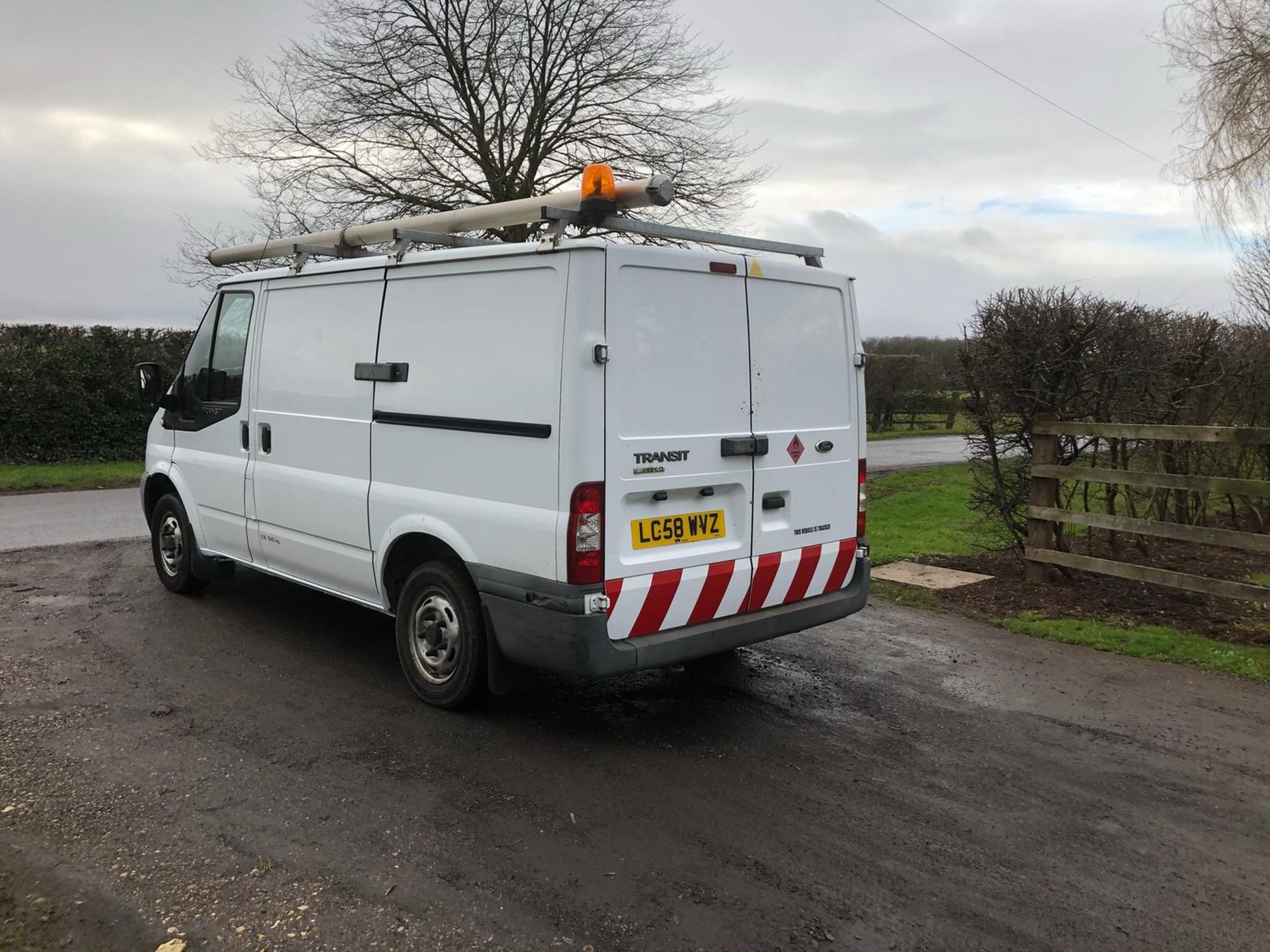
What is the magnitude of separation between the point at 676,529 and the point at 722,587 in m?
0.43

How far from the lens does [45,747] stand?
4.36 meters

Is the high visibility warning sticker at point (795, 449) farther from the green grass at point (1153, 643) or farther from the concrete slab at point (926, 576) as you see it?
the concrete slab at point (926, 576)

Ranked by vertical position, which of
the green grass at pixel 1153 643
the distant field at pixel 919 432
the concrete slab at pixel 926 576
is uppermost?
the distant field at pixel 919 432

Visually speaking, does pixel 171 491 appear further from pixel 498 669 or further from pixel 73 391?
pixel 73 391

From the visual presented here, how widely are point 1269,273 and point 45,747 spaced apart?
12235 mm

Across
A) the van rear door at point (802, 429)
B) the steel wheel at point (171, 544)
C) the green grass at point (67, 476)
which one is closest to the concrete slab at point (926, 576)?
the van rear door at point (802, 429)

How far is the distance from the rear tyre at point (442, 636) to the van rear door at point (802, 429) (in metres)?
1.43

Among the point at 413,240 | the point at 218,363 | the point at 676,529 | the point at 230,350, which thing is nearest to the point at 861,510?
the point at 676,529

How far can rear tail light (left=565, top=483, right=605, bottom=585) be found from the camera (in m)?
4.12

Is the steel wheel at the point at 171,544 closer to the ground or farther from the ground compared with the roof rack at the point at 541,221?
closer to the ground

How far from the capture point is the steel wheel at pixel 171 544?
7.17 meters

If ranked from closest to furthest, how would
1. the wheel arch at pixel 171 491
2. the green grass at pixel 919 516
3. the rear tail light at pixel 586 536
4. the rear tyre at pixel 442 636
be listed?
the rear tail light at pixel 586 536 → the rear tyre at pixel 442 636 → the wheel arch at pixel 171 491 → the green grass at pixel 919 516

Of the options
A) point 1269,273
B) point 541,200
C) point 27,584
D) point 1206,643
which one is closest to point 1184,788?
point 1206,643

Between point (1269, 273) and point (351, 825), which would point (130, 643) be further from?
point (1269, 273)
